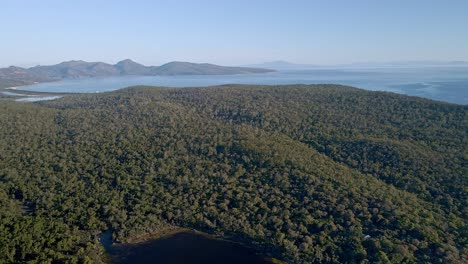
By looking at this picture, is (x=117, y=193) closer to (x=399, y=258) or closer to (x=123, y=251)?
(x=123, y=251)

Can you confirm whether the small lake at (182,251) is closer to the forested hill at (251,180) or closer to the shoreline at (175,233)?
the shoreline at (175,233)

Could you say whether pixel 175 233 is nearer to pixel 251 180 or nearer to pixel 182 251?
pixel 182 251

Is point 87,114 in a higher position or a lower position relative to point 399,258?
higher

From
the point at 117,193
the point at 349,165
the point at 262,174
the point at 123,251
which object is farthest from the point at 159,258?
the point at 349,165

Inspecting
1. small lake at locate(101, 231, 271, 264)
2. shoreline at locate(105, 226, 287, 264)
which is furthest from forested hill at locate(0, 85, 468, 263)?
small lake at locate(101, 231, 271, 264)

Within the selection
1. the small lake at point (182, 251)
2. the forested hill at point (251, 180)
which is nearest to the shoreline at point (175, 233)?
the small lake at point (182, 251)

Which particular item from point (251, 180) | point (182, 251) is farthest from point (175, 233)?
point (251, 180)
